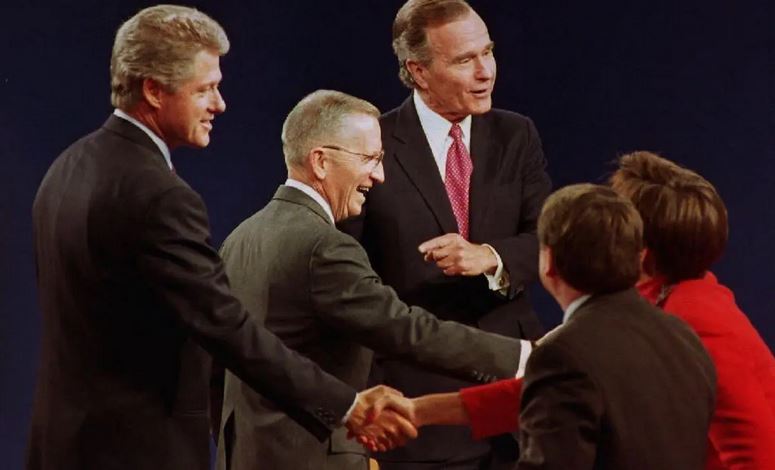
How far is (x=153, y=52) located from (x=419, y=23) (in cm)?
120

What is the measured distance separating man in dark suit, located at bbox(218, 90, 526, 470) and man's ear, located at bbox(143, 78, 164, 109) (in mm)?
402

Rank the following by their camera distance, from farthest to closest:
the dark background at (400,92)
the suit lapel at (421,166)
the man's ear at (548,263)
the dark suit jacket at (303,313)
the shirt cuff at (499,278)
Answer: the dark background at (400,92) → the suit lapel at (421,166) → the shirt cuff at (499,278) → the dark suit jacket at (303,313) → the man's ear at (548,263)

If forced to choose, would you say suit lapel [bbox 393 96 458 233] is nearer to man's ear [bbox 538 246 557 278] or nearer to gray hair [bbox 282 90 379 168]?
gray hair [bbox 282 90 379 168]

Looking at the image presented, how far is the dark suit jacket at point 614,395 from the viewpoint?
2322 millimetres

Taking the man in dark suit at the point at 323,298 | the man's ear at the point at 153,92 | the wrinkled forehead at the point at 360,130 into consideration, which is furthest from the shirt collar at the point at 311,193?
the man's ear at the point at 153,92

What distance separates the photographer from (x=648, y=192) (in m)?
2.71

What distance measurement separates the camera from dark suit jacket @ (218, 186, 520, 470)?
10.1 ft

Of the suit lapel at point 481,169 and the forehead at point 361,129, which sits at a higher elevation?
the forehead at point 361,129

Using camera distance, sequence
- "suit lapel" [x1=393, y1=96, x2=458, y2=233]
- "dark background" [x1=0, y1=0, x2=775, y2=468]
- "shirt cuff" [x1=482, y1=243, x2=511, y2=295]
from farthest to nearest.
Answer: "dark background" [x1=0, y1=0, x2=775, y2=468] → "suit lapel" [x1=393, y1=96, x2=458, y2=233] → "shirt cuff" [x1=482, y1=243, x2=511, y2=295]

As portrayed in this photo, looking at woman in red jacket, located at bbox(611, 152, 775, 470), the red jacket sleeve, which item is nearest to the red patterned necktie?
the red jacket sleeve

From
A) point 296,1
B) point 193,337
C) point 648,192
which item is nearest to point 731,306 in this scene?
point 648,192

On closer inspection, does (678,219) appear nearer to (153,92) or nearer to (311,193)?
(311,193)

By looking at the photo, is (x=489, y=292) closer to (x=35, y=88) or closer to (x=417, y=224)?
(x=417, y=224)

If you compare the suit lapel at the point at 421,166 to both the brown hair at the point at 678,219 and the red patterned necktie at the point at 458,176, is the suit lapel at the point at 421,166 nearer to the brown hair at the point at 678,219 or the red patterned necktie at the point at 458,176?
the red patterned necktie at the point at 458,176
